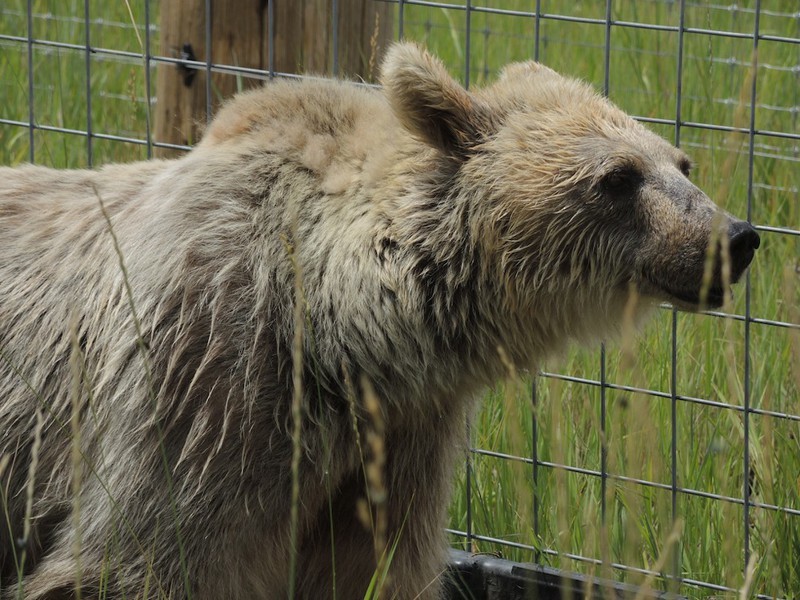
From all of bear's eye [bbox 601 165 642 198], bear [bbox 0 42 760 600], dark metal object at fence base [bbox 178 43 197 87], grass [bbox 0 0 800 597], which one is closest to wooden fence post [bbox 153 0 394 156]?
dark metal object at fence base [bbox 178 43 197 87]

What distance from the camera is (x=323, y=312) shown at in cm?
346

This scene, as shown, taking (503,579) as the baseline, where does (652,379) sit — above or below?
above

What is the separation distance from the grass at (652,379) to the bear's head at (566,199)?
0.83 ft

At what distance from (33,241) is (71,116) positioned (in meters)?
2.94

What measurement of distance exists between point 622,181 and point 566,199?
0.17 meters

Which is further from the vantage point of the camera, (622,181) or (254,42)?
(254,42)

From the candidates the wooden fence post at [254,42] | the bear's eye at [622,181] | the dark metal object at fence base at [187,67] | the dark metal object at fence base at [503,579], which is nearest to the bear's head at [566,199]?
the bear's eye at [622,181]

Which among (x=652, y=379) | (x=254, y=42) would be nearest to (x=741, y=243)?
(x=652, y=379)

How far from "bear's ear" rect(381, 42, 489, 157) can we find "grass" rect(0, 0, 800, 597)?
2.42 feet

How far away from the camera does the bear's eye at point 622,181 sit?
11.4ft

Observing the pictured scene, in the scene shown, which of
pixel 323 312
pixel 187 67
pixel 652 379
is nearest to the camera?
pixel 323 312

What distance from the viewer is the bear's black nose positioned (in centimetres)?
328

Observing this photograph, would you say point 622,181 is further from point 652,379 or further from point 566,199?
point 652,379

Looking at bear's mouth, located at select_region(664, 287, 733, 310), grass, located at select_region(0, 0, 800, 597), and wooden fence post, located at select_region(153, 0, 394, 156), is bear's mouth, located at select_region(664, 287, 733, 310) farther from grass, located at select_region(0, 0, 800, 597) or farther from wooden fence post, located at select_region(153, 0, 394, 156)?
wooden fence post, located at select_region(153, 0, 394, 156)
